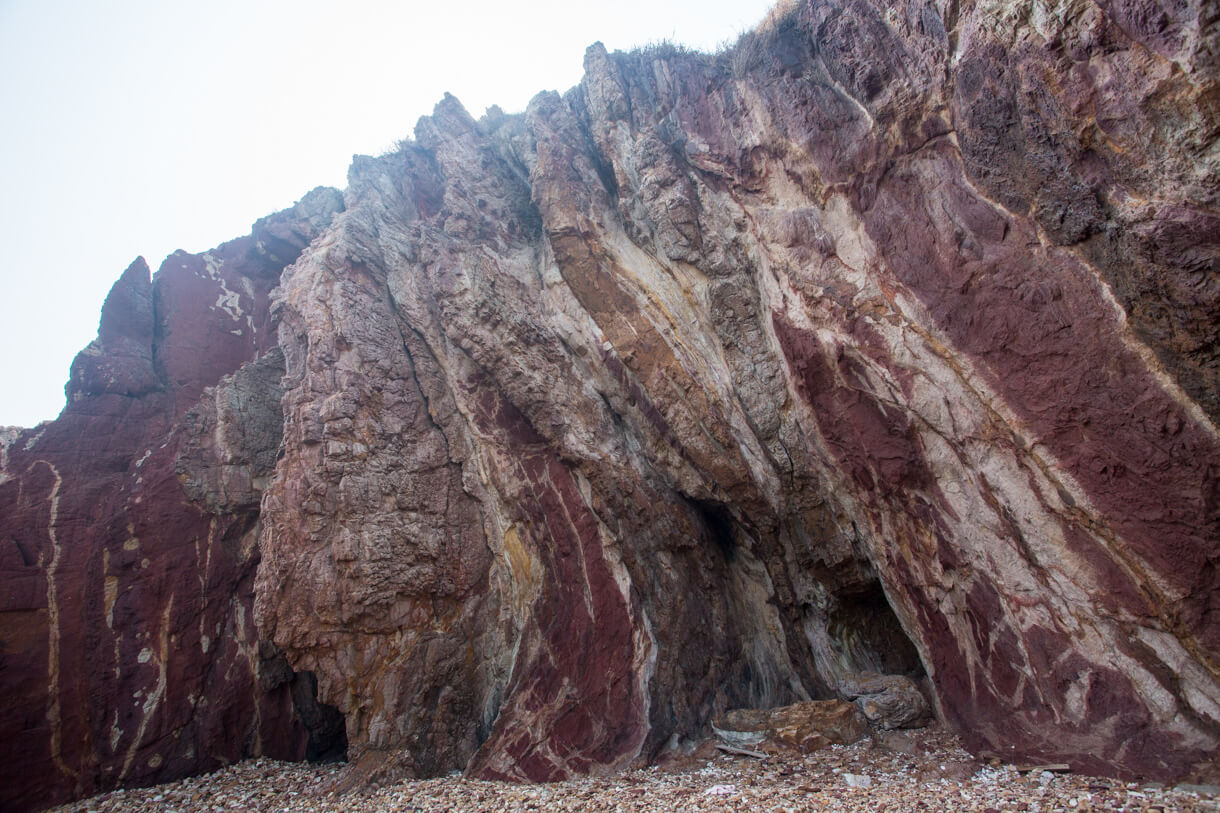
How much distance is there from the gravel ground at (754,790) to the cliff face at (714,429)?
16.4 inches

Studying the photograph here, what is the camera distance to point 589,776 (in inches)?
274

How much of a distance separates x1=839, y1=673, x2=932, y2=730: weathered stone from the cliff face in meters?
0.32

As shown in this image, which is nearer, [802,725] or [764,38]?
[802,725]

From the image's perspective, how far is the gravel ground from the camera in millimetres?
4637

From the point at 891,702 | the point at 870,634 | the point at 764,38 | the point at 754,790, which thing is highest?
the point at 764,38

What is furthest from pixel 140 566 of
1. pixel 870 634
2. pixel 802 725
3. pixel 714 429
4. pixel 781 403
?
pixel 870 634

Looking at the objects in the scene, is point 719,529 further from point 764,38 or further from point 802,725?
point 764,38

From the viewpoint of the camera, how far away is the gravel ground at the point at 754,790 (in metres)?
4.64

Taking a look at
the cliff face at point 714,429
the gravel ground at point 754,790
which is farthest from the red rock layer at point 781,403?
the gravel ground at point 754,790

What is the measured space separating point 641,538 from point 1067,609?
5.28m

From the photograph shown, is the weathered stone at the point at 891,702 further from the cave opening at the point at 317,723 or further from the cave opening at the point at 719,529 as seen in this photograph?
the cave opening at the point at 317,723

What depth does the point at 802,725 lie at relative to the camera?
6.91 m

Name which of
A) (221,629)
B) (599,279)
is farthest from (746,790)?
(221,629)

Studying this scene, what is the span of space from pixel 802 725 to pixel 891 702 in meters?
1.26
